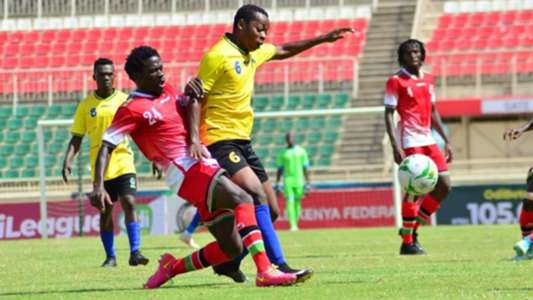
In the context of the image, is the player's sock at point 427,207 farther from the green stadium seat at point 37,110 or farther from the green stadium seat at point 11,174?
the green stadium seat at point 37,110

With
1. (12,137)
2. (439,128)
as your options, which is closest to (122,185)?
(439,128)

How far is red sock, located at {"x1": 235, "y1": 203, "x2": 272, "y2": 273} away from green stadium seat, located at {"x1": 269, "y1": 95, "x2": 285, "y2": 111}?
24567 mm

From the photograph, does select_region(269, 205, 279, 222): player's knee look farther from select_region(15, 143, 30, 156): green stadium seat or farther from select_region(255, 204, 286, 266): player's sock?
select_region(15, 143, 30, 156): green stadium seat

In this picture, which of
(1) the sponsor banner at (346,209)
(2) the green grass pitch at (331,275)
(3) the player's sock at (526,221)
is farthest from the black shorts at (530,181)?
(1) the sponsor banner at (346,209)

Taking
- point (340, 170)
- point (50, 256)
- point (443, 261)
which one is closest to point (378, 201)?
point (340, 170)

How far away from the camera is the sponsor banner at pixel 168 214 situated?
90.0 feet

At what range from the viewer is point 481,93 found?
35.5 m

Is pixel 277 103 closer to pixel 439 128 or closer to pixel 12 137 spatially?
pixel 12 137

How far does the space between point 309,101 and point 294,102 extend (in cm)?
41

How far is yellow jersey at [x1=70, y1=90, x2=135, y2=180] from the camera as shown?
48.3ft

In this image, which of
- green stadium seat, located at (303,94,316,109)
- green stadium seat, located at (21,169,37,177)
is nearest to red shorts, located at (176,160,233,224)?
green stadium seat, located at (21,169,37,177)

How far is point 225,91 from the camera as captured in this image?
10.6 m

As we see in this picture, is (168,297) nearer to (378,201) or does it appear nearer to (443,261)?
(443,261)

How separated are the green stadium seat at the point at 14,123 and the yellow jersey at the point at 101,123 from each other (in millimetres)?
19104
